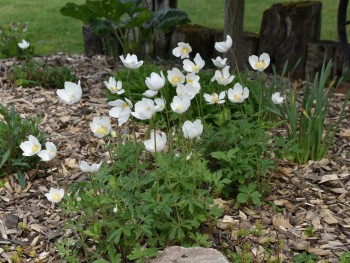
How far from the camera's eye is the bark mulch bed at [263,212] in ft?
8.89

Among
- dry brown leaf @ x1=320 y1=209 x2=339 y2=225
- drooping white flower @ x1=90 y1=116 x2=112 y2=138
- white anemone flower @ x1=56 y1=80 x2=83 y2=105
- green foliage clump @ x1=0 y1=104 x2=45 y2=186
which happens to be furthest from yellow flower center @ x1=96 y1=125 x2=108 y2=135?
dry brown leaf @ x1=320 y1=209 x2=339 y2=225

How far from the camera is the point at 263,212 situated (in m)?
2.93

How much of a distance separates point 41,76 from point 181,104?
8.46 ft

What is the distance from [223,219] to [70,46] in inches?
207

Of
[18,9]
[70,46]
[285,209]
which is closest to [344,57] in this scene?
[285,209]

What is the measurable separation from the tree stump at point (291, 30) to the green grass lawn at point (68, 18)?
81.4 inches

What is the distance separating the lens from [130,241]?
2439 mm

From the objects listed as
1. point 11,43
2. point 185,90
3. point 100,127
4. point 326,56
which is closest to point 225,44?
point 185,90

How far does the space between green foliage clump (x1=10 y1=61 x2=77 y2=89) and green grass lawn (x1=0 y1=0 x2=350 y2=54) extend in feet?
7.57

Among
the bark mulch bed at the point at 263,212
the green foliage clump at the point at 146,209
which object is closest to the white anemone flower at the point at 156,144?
the green foliage clump at the point at 146,209

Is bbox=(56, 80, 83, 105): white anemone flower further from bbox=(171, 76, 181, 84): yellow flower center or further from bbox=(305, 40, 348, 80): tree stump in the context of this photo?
bbox=(305, 40, 348, 80): tree stump

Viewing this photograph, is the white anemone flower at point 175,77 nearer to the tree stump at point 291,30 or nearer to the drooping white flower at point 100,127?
the drooping white flower at point 100,127

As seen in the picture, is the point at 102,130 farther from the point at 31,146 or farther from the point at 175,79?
the point at 175,79

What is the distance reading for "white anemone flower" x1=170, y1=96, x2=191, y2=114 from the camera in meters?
2.37
